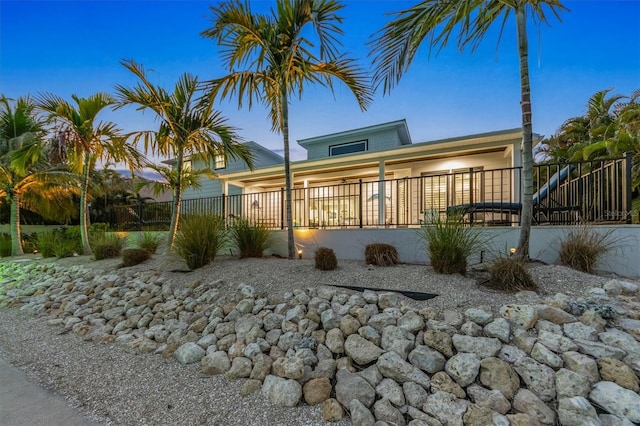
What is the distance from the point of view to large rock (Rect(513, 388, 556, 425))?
167cm

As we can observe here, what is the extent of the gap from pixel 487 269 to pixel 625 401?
5.77ft

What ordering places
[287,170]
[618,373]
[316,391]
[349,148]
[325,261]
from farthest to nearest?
[349,148] → [287,170] → [325,261] → [316,391] → [618,373]

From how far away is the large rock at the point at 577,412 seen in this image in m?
1.62

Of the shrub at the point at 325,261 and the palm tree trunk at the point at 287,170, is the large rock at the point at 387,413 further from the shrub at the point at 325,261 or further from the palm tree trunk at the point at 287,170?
the palm tree trunk at the point at 287,170

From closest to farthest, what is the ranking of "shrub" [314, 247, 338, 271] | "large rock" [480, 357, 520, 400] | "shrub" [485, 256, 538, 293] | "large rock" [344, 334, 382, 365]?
"large rock" [480, 357, 520, 400] < "large rock" [344, 334, 382, 365] < "shrub" [485, 256, 538, 293] < "shrub" [314, 247, 338, 271]

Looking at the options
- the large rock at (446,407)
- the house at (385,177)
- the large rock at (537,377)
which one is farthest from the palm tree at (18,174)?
the large rock at (537,377)

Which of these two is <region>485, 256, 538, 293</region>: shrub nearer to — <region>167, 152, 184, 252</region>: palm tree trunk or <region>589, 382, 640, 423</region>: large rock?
<region>589, 382, 640, 423</region>: large rock

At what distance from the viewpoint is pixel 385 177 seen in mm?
9531

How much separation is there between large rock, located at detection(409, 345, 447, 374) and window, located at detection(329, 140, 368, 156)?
9.93 m

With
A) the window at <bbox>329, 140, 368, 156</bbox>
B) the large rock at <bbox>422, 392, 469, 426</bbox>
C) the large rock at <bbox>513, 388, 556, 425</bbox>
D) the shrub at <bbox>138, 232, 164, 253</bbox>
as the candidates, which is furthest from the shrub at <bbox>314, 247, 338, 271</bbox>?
the window at <bbox>329, 140, 368, 156</bbox>

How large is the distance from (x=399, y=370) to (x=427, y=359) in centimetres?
25

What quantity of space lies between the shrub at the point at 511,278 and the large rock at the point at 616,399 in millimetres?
1189

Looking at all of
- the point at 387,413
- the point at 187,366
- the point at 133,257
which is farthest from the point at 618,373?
the point at 133,257

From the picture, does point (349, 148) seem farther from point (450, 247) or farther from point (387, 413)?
point (387, 413)
